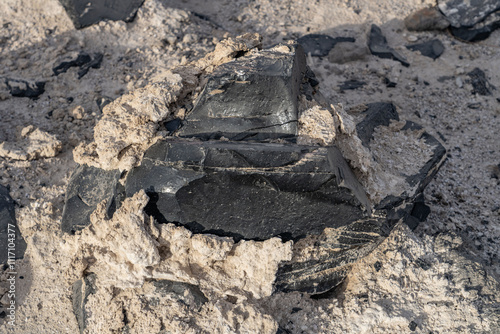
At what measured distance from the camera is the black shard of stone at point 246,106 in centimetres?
264

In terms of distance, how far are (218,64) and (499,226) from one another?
245 centimetres

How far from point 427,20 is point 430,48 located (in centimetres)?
43

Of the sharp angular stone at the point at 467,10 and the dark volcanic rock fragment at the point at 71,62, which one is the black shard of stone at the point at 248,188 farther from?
the sharp angular stone at the point at 467,10

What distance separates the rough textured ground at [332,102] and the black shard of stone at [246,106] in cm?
66

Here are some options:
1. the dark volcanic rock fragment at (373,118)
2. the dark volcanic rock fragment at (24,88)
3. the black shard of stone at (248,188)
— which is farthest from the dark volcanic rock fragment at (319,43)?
the dark volcanic rock fragment at (24,88)

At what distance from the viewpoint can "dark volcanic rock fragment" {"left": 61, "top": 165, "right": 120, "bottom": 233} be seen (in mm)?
2711

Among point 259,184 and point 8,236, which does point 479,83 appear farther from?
point 8,236

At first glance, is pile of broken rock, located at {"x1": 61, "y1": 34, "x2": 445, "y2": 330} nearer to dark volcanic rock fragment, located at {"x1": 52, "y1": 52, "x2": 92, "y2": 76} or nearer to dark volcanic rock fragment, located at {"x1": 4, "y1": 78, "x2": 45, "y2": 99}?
dark volcanic rock fragment, located at {"x1": 4, "y1": 78, "x2": 45, "y2": 99}

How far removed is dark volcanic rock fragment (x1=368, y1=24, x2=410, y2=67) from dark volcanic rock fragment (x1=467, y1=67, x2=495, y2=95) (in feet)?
2.21

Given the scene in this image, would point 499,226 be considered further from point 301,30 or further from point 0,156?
point 0,156

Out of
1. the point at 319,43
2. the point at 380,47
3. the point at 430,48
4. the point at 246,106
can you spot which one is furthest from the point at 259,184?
the point at 430,48

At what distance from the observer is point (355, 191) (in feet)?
8.04

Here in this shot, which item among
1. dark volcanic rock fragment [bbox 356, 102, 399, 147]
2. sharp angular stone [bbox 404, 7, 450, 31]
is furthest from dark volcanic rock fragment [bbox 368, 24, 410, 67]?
dark volcanic rock fragment [bbox 356, 102, 399, 147]

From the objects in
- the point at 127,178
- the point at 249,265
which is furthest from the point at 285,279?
the point at 127,178
